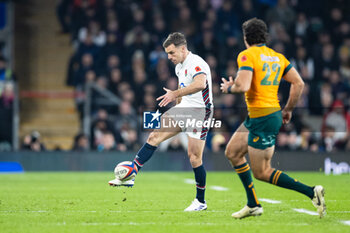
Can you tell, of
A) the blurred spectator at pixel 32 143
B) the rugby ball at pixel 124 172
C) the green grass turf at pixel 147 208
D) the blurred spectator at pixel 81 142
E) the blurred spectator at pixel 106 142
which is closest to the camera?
the green grass turf at pixel 147 208

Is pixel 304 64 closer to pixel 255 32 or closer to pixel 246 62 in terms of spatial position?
pixel 255 32

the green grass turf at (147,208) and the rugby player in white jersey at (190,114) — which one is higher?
the rugby player in white jersey at (190,114)

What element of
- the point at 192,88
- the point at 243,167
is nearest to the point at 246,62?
the point at 243,167

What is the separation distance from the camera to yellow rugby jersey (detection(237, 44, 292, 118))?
22.0 ft

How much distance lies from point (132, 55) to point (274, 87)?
11.5m

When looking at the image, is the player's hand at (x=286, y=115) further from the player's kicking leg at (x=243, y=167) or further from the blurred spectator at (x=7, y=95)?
the blurred spectator at (x=7, y=95)

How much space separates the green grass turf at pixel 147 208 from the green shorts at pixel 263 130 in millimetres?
813

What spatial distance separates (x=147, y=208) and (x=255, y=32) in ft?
8.94

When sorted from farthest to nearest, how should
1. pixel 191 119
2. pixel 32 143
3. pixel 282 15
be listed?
pixel 282 15, pixel 32 143, pixel 191 119

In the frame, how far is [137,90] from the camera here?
55.8 feet

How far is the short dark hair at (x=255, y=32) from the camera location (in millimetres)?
6773

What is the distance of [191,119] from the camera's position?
8.09m

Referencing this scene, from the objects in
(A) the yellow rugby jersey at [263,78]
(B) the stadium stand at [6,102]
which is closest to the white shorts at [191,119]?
(A) the yellow rugby jersey at [263,78]

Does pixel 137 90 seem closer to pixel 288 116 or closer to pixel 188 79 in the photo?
pixel 188 79
